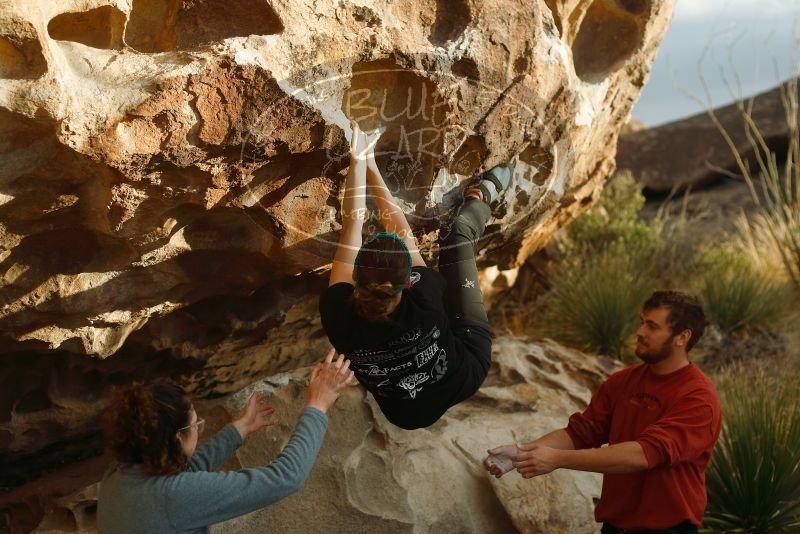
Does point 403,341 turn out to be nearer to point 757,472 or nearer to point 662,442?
point 662,442

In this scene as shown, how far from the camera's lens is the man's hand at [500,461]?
296 centimetres

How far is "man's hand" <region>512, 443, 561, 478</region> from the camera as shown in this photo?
2.86 meters

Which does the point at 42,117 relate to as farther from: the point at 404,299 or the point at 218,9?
the point at 404,299

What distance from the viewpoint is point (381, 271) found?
8.66ft

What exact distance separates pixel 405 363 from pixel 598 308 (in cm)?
392

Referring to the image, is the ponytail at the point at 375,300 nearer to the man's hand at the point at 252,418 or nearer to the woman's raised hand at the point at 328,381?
the woman's raised hand at the point at 328,381

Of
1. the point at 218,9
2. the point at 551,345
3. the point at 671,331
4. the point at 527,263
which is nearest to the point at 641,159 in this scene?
the point at 527,263

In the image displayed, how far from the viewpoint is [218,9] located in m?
2.78

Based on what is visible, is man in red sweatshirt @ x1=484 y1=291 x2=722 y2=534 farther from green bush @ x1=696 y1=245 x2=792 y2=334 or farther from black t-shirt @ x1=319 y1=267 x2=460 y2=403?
green bush @ x1=696 y1=245 x2=792 y2=334

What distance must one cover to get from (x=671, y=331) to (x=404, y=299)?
1.12 metres

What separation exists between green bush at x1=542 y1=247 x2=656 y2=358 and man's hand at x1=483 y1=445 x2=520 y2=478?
3.73 metres

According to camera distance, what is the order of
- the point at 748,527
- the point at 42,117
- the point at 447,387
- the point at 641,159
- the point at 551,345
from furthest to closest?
the point at 641,159
the point at 551,345
the point at 748,527
the point at 447,387
the point at 42,117

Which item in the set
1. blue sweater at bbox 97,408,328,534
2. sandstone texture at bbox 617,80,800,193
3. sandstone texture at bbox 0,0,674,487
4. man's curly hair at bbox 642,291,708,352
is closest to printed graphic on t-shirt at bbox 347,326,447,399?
blue sweater at bbox 97,408,328,534

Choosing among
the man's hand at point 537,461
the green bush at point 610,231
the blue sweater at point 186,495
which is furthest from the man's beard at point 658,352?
the green bush at point 610,231
